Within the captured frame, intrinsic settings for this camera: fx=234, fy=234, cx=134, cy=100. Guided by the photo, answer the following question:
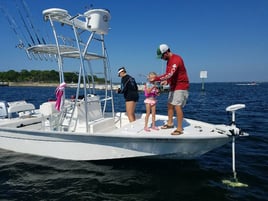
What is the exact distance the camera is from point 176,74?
5066 millimetres

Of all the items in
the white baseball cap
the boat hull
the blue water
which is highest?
the white baseball cap

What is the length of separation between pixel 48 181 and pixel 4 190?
32.4 inches

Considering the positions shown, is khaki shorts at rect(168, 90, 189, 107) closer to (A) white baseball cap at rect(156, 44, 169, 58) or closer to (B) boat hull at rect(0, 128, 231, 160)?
(B) boat hull at rect(0, 128, 231, 160)

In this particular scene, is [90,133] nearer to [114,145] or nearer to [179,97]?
[114,145]

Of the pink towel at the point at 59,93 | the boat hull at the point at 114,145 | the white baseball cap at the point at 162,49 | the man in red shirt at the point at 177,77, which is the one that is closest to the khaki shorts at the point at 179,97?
the man in red shirt at the point at 177,77

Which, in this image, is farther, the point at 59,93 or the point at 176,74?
the point at 59,93

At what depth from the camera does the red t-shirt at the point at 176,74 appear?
16.0ft

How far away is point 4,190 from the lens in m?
4.63

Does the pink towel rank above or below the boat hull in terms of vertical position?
above

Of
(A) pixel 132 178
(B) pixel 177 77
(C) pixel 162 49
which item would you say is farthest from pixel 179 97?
(A) pixel 132 178

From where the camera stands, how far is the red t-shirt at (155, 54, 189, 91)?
16.0ft

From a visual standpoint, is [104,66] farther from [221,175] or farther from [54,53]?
[221,175]

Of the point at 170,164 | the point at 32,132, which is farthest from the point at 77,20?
the point at 170,164

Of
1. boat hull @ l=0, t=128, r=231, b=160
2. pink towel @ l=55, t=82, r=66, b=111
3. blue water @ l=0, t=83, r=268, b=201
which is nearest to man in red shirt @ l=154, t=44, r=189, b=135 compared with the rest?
boat hull @ l=0, t=128, r=231, b=160
